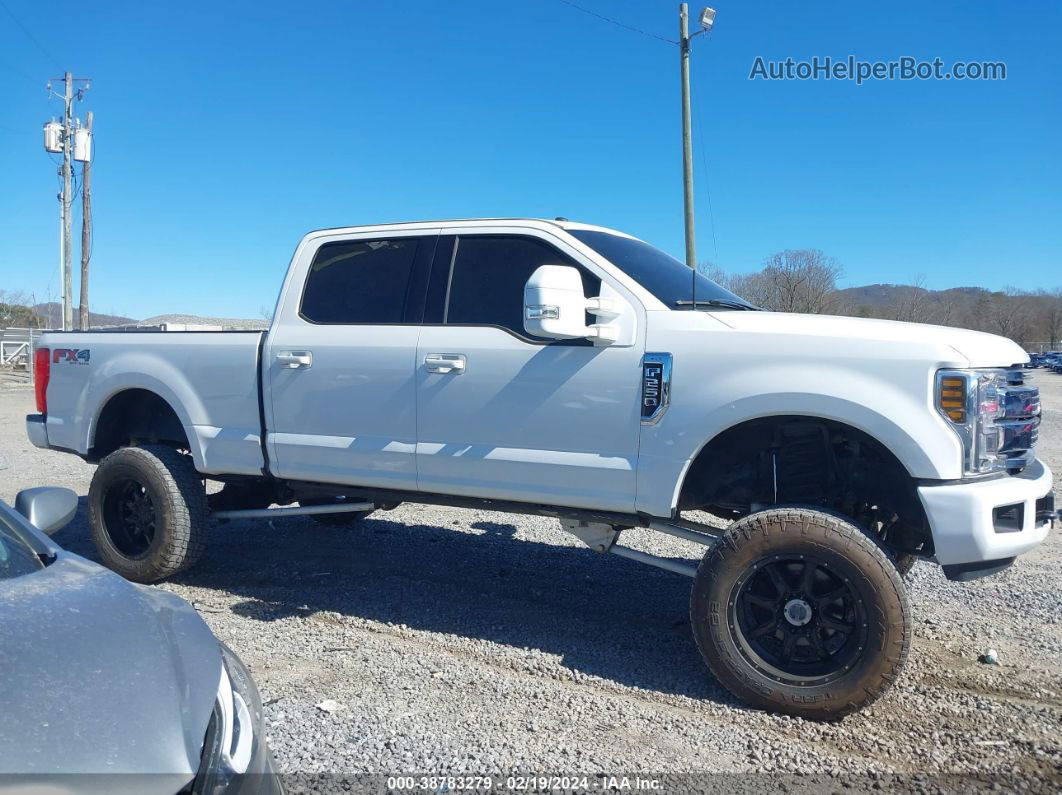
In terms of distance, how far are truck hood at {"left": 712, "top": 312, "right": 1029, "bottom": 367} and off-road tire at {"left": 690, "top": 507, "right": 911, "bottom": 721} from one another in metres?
0.80

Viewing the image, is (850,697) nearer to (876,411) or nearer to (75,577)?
(876,411)

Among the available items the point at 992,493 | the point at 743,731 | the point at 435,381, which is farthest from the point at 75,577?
the point at 992,493

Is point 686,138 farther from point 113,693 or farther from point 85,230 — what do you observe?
point 85,230

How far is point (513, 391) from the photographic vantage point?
405 centimetres

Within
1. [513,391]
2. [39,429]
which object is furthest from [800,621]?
[39,429]

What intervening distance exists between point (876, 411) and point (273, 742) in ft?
9.19

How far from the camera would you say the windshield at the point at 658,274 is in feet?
13.5

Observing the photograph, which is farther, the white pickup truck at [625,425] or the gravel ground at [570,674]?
the white pickup truck at [625,425]

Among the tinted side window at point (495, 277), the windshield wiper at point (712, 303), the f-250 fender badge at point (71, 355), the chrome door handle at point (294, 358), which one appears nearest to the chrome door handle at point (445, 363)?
the tinted side window at point (495, 277)

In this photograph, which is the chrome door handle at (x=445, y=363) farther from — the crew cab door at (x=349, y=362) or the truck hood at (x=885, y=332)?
the truck hood at (x=885, y=332)

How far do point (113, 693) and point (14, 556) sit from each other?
3.09 ft

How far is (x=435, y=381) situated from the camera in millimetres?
4254

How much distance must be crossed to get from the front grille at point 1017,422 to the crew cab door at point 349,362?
111 inches

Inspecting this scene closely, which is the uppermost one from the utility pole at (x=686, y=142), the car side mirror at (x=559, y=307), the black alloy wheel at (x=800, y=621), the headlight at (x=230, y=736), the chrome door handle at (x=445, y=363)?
the utility pole at (x=686, y=142)
